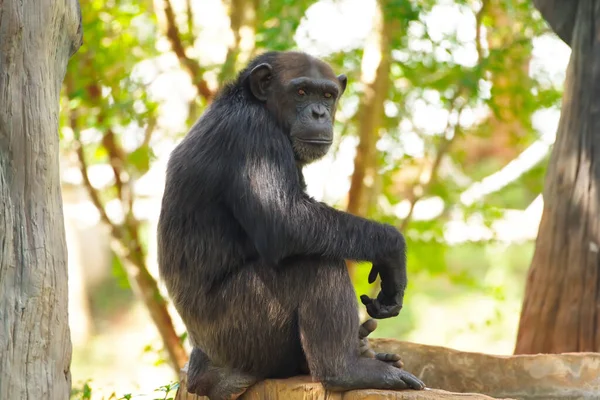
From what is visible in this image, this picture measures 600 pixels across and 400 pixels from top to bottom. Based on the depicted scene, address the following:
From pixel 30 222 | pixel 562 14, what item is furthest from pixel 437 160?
pixel 30 222

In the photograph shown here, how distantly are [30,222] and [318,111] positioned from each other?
6.29ft

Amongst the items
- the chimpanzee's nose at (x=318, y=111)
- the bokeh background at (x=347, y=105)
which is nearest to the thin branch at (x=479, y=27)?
the bokeh background at (x=347, y=105)

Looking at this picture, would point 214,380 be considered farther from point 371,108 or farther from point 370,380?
point 371,108

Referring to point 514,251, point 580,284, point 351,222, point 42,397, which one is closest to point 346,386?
point 351,222

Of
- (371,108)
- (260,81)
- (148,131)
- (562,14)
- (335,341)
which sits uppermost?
(562,14)

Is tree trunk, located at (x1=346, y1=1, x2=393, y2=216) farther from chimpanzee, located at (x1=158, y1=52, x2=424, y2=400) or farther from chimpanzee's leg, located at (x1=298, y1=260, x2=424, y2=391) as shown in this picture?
chimpanzee's leg, located at (x1=298, y1=260, x2=424, y2=391)

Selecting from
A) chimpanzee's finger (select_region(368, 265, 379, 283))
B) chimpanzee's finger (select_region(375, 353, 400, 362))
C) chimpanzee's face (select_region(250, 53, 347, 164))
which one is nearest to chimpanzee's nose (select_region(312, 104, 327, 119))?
chimpanzee's face (select_region(250, 53, 347, 164))

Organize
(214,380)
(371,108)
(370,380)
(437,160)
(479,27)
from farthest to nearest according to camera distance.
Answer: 1. (437,160)
2. (371,108)
3. (479,27)
4. (214,380)
5. (370,380)

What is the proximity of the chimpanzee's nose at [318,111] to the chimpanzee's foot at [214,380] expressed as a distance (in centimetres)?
159

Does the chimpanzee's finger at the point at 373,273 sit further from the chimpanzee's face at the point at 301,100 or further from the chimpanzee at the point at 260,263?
the chimpanzee's face at the point at 301,100

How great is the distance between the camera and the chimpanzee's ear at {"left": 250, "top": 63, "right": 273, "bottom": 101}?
503cm

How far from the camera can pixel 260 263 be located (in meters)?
4.51

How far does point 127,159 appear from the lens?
970 cm

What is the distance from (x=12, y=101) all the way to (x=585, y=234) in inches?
172
